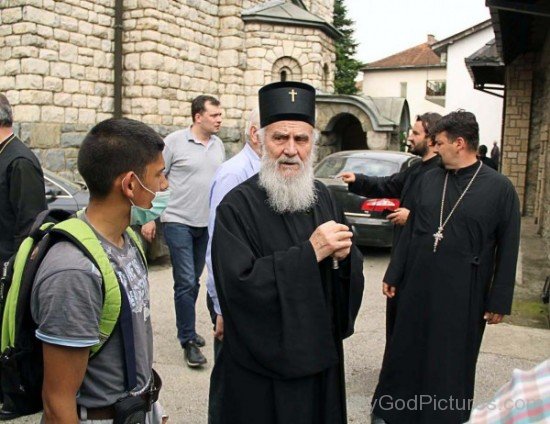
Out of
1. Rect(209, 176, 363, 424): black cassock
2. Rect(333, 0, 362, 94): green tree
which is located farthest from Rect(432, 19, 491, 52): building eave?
Rect(209, 176, 363, 424): black cassock

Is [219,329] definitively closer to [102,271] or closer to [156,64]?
[102,271]

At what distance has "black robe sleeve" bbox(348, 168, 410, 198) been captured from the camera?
171 inches

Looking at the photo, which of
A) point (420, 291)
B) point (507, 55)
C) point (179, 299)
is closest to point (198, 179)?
point (179, 299)

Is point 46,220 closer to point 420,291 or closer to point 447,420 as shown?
point 420,291

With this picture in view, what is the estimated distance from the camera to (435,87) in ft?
155

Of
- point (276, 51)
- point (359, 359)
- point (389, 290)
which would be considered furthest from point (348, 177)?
point (276, 51)

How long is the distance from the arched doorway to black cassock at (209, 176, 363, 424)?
14685 mm

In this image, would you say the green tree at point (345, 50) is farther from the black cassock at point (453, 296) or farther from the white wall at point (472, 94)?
the black cassock at point (453, 296)

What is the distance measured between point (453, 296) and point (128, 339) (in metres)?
2.20

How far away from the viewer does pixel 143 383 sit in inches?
75.7

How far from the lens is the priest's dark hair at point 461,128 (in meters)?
3.48

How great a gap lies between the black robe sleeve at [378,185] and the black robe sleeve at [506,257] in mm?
1154

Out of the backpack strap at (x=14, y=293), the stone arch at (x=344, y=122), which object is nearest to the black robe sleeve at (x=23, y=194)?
the backpack strap at (x=14, y=293)

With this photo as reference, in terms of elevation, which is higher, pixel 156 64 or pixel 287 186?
pixel 156 64
